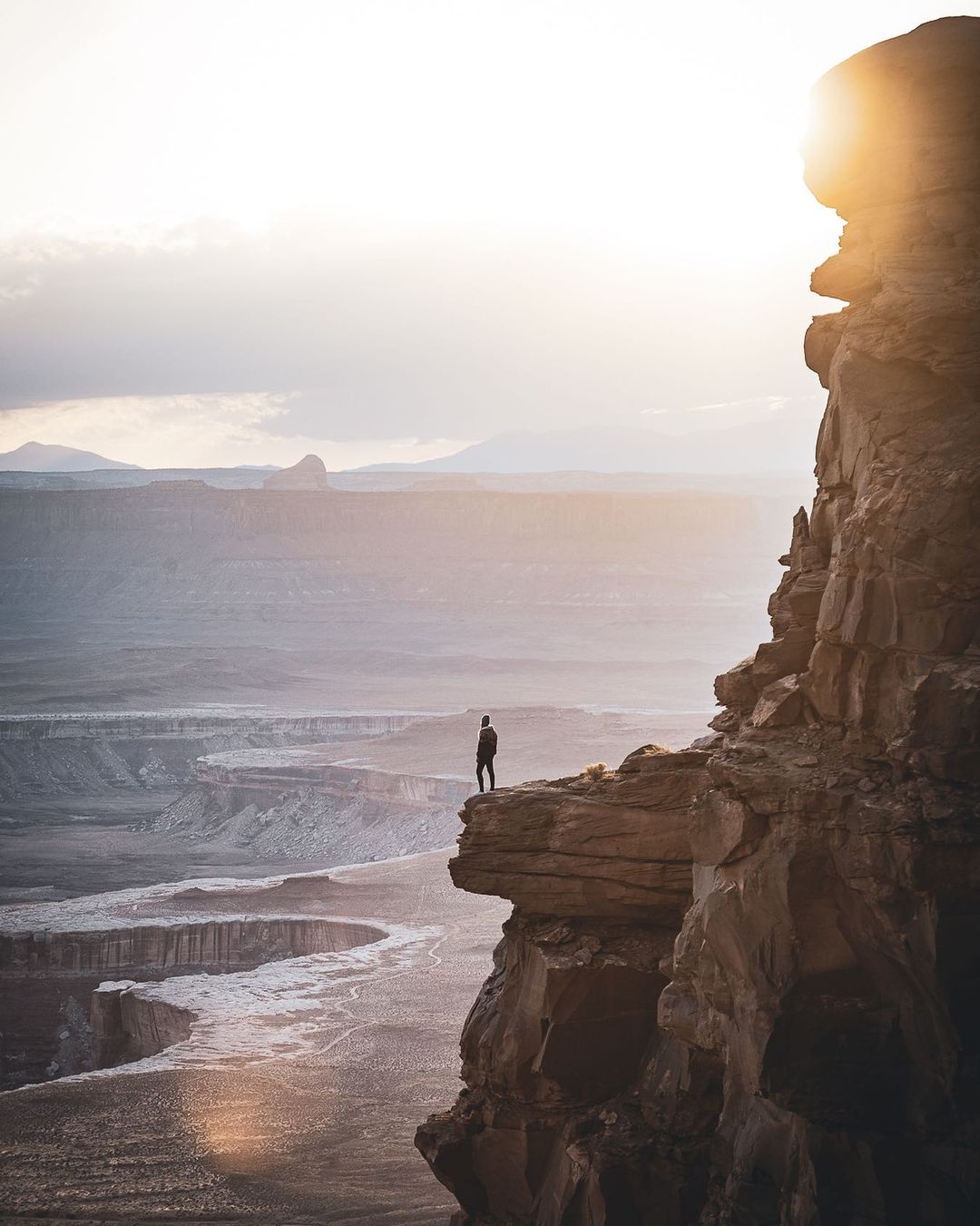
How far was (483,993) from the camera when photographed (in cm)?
1805

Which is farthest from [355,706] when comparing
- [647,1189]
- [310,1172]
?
[647,1189]

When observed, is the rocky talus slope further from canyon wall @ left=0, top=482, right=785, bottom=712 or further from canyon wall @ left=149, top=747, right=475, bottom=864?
canyon wall @ left=0, top=482, right=785, bottom=712

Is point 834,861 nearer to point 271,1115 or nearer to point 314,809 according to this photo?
point 271,1115

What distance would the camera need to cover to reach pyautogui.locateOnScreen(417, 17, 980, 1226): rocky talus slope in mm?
12484

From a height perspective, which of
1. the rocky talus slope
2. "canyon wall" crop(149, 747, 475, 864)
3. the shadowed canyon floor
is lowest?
"canyon wall" crop(149, 747, 475, 864)

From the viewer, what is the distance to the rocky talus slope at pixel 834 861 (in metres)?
12.5

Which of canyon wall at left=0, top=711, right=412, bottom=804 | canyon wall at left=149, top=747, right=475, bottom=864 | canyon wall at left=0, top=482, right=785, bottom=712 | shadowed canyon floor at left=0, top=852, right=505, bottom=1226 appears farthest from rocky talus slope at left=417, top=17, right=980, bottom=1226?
canyon wall at left=0, top=482, right=785, bottom=712

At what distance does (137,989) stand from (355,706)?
282ft

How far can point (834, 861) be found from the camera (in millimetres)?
13117

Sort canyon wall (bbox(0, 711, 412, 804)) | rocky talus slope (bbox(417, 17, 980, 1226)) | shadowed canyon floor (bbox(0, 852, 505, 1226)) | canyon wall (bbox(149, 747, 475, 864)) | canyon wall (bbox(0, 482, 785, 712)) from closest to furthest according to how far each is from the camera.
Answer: rocky talus slope (bbox(417, 17, 980, 1226)) < shadowed canyon floor (bbox(0, 852, 505, 1226)) < canyon wall (bbox(149, 747, 475, 864)) < canyon wall (bbox(0, 711, 412, 804)) < canyon wall (bbox(0, 482, 785, 712))

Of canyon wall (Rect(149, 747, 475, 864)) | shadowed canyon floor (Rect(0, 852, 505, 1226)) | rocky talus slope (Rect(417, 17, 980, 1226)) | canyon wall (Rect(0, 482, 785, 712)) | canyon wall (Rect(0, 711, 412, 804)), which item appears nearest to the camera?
rocky talus slope (Rect(417, 17, 980, 1226))

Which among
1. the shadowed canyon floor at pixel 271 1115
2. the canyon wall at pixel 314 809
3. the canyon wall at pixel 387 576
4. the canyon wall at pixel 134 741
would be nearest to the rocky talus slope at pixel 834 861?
the shadowed canyon floor at pixel 271 1115

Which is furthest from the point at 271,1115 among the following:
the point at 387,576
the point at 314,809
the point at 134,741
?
the point at 387,576

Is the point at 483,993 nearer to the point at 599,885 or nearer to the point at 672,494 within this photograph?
the point at 599,885
